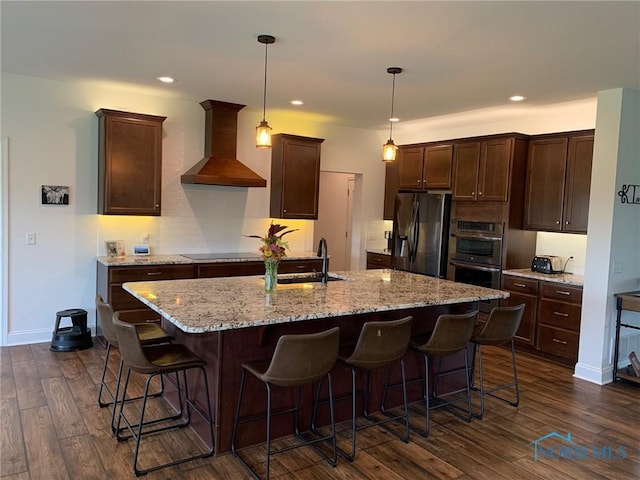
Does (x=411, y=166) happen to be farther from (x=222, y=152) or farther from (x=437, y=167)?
(x=222, y=152)

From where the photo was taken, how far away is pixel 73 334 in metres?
4.86

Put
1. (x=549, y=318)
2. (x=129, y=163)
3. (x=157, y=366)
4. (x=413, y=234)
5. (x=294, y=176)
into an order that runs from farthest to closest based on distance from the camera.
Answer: (x=413, y=234) < (x=294, y=176) < (x=129, y=163) < (x=549, y=318) < (x=157, y=366)

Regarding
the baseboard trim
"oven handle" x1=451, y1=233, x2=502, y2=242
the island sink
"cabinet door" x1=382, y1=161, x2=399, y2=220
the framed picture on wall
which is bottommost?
the baseboard trim

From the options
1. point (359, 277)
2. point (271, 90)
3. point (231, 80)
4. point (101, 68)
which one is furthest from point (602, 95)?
point (101, 68)

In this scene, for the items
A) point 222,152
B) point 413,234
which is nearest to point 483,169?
point 413,234

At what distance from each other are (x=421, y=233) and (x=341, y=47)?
3434 mm

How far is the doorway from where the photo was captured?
28.4 feet

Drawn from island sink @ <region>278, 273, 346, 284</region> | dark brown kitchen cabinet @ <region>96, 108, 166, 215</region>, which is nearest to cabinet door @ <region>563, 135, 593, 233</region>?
island sink @ <region>278, 273, 346, 284</region>

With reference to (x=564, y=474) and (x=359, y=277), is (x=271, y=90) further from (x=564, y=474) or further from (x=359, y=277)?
(x=564, y=474)

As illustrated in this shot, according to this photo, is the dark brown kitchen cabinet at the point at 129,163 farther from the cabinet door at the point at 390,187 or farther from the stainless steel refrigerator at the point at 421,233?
the cabinet door at the point at 390,187

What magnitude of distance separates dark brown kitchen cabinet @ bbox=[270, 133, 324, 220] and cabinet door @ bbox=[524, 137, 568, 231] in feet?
8.39

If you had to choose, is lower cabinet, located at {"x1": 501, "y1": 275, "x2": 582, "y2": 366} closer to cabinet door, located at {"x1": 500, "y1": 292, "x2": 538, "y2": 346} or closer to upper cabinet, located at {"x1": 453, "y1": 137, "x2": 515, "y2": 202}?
cabinet door, located at {"x1": 500, "y1": 292, "x2": 538, "y2": 346}

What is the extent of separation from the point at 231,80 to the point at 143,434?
3127 mm

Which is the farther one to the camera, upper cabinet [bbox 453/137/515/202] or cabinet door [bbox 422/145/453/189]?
cabinet door [bbox 422/145/453/189]
